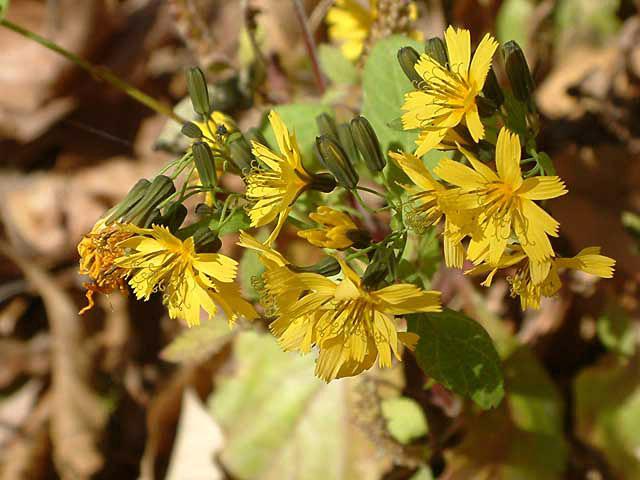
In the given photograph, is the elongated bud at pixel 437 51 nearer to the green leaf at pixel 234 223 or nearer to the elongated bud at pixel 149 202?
the green leaf at pixel 234 223

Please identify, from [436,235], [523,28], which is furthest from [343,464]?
[523,28]

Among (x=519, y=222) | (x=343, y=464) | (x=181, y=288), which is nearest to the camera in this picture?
(x=519, y=222)

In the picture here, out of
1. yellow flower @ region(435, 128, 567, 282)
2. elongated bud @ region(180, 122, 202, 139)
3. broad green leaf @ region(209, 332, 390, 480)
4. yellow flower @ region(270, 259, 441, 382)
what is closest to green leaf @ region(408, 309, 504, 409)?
yellow flower @ region(270, 259, 441, 382)

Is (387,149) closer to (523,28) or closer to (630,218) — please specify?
(630,218)

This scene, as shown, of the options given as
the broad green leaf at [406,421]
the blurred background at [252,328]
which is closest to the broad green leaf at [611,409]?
the blurred background at [252,328]

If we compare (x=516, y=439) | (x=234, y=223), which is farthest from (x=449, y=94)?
(x=516, y=439)

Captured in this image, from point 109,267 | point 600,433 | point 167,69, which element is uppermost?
point 167,69

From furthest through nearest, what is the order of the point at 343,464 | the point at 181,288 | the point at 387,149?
1. the point at 343,464
2. the point at 387,149
3. the point at 181,288

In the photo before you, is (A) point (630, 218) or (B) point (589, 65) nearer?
(A) point (630, 218)

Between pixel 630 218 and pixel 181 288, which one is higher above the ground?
pixel 181 288
